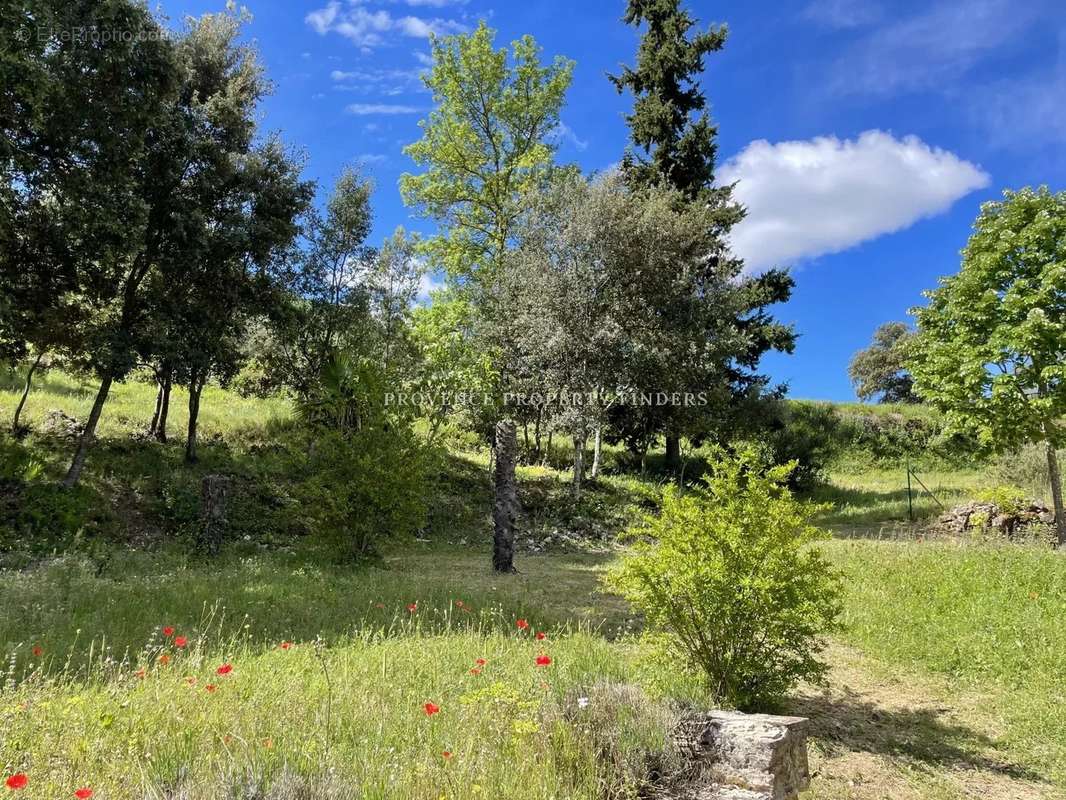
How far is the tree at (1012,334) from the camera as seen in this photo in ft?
40.3

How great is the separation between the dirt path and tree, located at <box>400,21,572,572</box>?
19.7 m

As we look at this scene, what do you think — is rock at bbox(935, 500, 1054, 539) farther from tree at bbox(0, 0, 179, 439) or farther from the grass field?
tree at bbox(0, 0, 179, 439)

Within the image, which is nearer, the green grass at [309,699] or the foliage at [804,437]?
the green grass at [309,699]

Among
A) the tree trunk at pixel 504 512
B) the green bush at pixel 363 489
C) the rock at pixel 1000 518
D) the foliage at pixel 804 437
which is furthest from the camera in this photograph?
the foliage at pixel 804 437

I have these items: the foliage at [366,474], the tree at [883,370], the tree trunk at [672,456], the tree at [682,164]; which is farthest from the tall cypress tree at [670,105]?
the tree at [883,370]

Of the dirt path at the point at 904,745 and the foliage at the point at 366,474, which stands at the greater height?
the foliage at the point at 366,474

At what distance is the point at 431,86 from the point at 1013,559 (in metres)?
25.2

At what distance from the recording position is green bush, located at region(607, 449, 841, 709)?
485cm

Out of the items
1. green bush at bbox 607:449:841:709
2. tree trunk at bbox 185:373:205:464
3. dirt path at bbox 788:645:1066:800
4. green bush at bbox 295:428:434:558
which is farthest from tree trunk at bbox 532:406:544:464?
green bush at bbox 607:449:841:709

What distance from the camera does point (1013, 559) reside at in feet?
31.2

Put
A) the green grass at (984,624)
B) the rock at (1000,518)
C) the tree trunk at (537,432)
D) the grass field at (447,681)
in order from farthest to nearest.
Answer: the tree trunk at (537,432) → the rock at (1000,518) → the green grass at (984,624) → the grass field at (447,681)

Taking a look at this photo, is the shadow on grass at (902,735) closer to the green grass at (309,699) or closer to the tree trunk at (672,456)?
the green grass at (309,699)

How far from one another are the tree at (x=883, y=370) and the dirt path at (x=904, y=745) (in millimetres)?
42893

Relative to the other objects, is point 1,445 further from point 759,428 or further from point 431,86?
point 759,428
